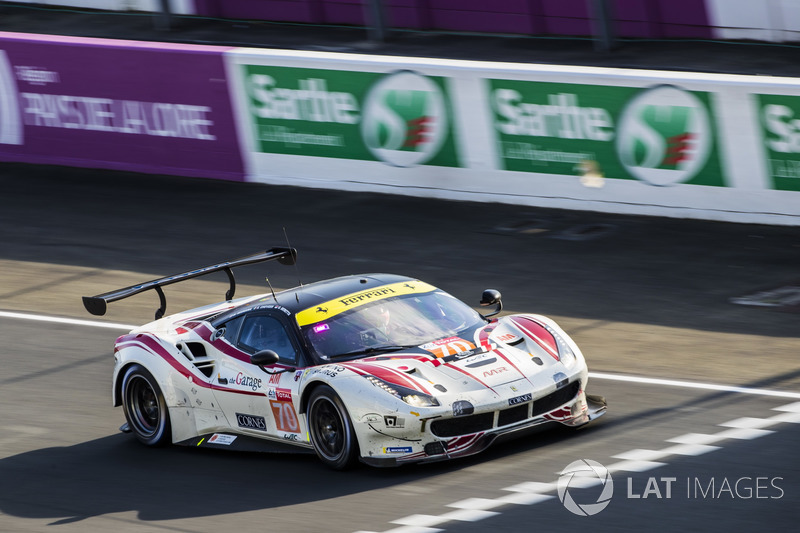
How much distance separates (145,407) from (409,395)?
2.96 metres

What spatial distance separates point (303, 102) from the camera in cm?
1908

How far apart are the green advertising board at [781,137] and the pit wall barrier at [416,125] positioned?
2 centimetres

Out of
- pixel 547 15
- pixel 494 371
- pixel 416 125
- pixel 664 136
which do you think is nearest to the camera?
pixel 494 371

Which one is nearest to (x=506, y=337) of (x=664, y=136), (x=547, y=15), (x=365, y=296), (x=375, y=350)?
(x=375, y=350)

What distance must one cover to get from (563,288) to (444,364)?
18.1 feet

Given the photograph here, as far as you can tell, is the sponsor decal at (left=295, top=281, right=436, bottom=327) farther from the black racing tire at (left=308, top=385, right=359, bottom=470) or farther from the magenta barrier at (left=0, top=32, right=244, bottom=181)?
the magenta barrier at (left=0, top=32, right=244, bottom=181)

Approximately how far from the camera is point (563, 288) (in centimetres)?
1447

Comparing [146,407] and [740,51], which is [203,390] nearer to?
[146,407]

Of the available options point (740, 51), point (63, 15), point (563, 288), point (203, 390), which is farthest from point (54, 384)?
point (63, 15)

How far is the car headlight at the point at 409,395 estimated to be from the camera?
28.7 ft

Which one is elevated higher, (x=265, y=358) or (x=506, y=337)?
(x=265, y=358)

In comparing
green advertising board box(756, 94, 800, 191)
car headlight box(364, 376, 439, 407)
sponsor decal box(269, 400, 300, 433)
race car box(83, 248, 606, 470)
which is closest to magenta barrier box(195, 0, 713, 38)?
green advertising board box(756, 94, 800, 191)

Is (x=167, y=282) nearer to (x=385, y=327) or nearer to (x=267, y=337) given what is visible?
(x=267, y=337)

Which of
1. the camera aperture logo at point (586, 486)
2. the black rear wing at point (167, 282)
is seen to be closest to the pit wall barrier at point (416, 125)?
the black rear wing at point (167, 282)
